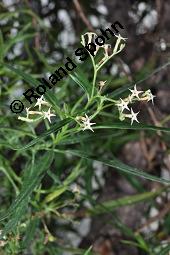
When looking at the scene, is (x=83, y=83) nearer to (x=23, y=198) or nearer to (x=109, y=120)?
(x=23, y=198)

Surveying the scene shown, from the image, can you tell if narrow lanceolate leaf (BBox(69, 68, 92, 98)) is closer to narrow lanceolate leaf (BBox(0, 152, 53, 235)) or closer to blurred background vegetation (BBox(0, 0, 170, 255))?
narrow lanceolate leaf (BBox(0, 152, 53, 235))

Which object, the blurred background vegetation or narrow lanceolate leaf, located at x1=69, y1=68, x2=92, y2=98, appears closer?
narrow lanceolate leaf, located at x1=69, y1=68, x2=92, y2=98

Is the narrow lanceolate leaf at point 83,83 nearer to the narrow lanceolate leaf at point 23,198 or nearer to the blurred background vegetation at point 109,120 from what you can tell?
the narrow lanceolate leaf at point 23,198

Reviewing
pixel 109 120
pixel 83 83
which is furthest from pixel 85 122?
pixel 109 120

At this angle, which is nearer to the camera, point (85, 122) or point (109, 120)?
point (85, 122)

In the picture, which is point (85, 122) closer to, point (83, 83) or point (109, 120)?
point (83, 83)

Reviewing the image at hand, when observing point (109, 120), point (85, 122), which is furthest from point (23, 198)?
point (109, 120)

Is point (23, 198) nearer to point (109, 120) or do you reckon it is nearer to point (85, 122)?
point (85, 122)

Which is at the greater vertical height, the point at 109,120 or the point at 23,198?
the point at 23,198

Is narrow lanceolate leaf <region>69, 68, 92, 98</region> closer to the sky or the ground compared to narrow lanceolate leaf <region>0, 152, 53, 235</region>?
closer to the sky

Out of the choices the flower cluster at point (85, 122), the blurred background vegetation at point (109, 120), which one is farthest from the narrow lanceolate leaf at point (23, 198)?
the blurred background vegetation at point (109, 120)

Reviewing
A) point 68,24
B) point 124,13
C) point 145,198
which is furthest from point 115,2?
point 145,198

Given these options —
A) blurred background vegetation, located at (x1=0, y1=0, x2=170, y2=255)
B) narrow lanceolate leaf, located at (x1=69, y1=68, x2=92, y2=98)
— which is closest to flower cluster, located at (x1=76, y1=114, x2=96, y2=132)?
narrow lanceolate leaf, located at (x1=69, y1=68, x2=92, y2=98)
